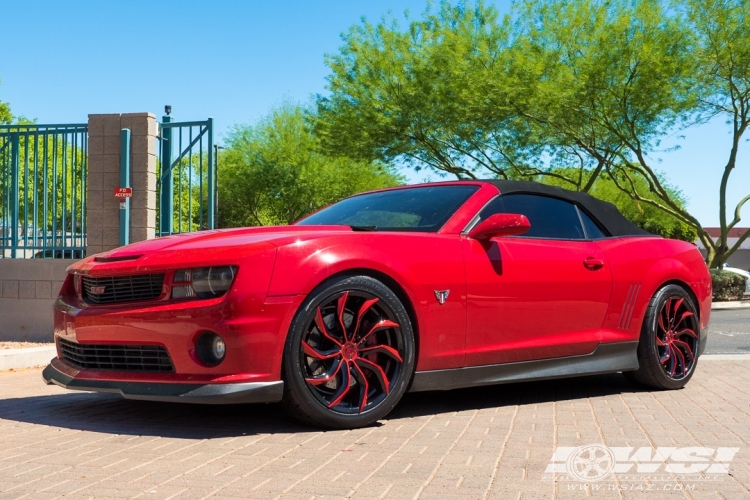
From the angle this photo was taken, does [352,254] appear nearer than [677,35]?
Yes

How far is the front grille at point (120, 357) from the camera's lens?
4829mm

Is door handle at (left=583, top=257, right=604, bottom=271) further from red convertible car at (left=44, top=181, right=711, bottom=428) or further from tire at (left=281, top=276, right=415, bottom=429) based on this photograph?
tire at (left=281, top=276, right=415, bottom=429)

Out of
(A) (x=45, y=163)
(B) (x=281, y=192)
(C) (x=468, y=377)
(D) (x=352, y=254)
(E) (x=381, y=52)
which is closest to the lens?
(D) (x=352, y=254)

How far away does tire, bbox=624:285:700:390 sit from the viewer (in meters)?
6.64

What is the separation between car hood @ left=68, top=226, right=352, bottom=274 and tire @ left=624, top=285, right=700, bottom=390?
2.55 metres

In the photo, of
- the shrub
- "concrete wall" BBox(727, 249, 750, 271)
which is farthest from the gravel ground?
"concrete wall" BBox(727, 249, 750, 271)

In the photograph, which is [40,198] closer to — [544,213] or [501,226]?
[544,213]

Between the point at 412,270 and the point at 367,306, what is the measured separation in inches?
15.5

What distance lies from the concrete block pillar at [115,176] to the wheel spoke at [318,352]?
766 cm

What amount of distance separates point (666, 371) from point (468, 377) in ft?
6.76

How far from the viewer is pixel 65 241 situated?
468 inches

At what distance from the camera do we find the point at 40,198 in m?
12.4

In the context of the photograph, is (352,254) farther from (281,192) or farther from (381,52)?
(281,192)

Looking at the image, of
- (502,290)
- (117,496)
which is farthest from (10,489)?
(502,290)
